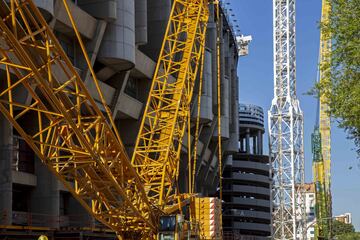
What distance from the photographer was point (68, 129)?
29.7 m

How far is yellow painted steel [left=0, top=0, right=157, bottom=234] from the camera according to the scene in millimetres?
24828

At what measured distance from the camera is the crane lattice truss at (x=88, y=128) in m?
25.5

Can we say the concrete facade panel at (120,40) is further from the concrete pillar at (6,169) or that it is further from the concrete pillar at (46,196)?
the concrete pillar at (6,169)

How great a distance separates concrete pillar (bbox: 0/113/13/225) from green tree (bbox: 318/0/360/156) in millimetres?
23493

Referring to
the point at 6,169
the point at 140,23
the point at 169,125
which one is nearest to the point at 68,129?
the point at 6,169

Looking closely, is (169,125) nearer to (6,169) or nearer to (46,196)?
(46,196)

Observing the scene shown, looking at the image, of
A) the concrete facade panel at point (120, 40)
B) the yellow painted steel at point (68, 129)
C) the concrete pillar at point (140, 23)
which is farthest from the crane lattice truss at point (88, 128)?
the concrete pillar at point (140, 23)

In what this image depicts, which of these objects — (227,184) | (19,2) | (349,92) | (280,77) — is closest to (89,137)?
(19,2)

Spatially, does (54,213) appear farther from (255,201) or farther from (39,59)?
(255,201)

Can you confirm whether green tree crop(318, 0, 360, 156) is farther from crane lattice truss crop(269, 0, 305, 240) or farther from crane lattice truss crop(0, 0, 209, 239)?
crane lattice truss crop(269, 0, 305, 240)

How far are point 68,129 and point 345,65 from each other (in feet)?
40.5

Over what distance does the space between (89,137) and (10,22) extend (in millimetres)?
7255

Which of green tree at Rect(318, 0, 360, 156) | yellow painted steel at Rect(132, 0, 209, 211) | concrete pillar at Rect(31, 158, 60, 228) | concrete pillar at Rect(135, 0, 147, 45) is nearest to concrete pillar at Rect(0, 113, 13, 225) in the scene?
concrete pillar at Rect(31, 158, 60, 228)

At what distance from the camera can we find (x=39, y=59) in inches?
1037
